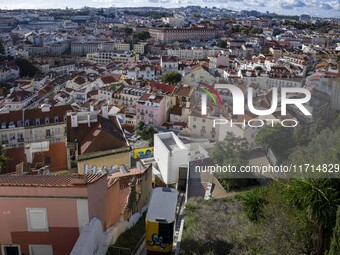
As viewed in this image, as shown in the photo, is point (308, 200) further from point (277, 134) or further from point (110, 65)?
point (110, 65)

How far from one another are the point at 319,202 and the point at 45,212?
406 centimetres

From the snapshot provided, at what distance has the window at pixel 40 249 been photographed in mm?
6605

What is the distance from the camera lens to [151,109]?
23.8 metres

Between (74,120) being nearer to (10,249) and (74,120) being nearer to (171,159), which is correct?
(171,159)

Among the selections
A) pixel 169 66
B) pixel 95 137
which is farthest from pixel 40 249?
pixel 169 66

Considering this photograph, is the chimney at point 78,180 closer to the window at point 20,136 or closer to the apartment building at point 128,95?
the window at point 20,136

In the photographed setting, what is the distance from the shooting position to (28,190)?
20.8 feet

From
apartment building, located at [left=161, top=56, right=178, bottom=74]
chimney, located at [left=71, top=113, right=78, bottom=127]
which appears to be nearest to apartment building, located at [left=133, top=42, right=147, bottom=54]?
apartment building, located at [left=161, top=56, right=178, bottom=74]

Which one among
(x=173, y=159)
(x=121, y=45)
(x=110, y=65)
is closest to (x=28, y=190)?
(x=173, y=159)

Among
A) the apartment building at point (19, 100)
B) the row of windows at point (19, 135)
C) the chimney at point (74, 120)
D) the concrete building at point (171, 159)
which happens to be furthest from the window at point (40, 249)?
the apartment building at point (19, 100)

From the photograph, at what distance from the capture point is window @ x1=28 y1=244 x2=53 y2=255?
21.7ft

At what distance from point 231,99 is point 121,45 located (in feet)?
173

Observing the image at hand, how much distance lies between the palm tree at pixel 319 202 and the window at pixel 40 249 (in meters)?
3.80

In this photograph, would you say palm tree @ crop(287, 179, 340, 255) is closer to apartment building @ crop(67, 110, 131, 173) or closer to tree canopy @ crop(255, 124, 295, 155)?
tree canopy @ crop(255, 124, 295, 155)
